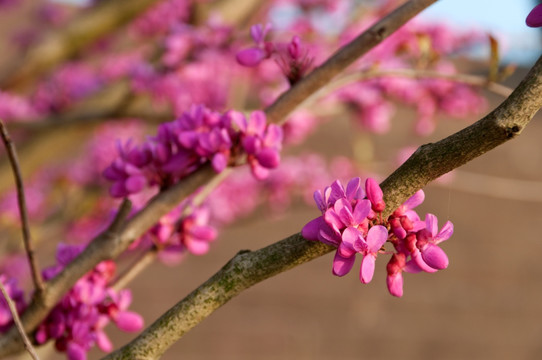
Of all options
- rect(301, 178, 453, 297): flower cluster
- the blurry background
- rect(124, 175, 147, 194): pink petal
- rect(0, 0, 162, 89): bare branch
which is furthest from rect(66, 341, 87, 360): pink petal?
the blurry background

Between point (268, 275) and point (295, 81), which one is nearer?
point (268, 275)

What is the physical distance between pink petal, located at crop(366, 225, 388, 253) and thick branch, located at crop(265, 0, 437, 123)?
0.33 meters

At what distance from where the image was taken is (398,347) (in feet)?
14.7

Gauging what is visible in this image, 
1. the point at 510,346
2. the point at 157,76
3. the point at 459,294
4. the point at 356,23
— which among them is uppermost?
the point at 157,76

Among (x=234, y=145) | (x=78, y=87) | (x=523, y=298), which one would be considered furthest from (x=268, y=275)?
(x=523, y=298)

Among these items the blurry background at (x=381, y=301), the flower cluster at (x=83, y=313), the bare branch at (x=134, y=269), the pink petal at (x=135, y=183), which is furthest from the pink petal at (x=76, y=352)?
the blurry background at (x=381, y=301)

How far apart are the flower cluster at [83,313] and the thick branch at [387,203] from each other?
216mm

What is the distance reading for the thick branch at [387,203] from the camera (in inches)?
20.3

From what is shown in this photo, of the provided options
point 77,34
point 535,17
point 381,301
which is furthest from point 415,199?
point 381,301

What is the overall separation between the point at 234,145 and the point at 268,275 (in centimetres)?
30

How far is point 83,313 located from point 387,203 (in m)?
0.50

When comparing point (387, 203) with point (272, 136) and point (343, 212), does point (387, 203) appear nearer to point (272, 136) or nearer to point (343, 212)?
point (343, 212)

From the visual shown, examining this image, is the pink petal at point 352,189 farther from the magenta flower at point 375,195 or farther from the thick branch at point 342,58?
the thick branch at point 342,58

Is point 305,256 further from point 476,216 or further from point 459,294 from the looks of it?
point 476,216
